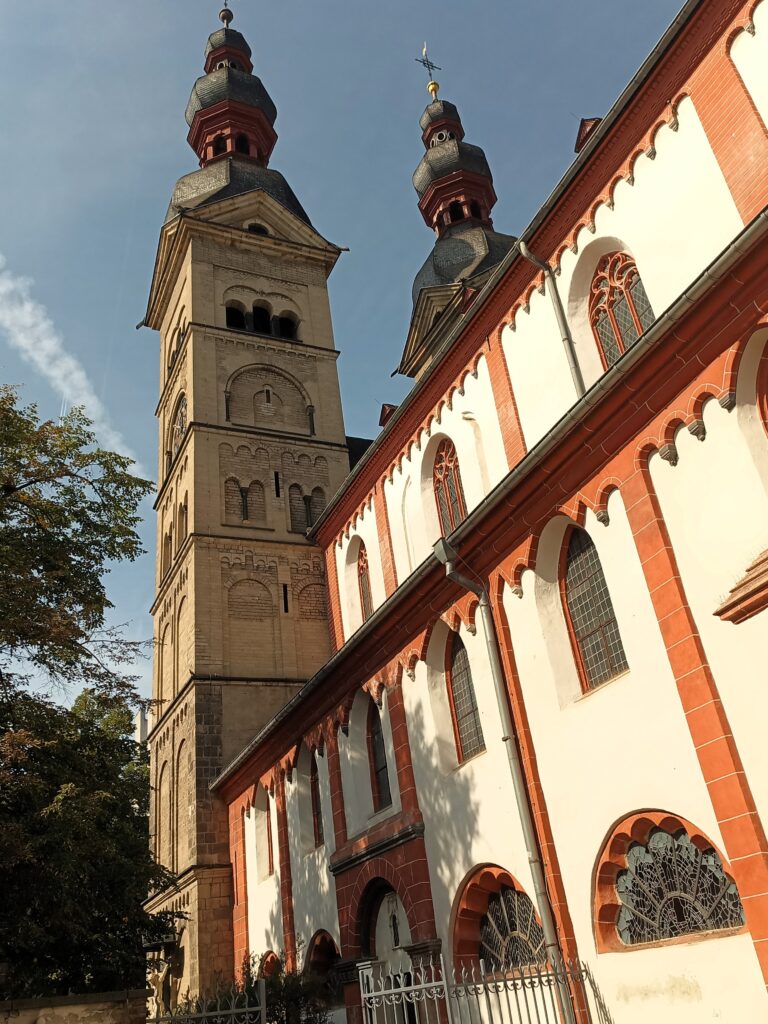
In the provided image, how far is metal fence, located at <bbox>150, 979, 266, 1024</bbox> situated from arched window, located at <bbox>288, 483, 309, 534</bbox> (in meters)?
13.4

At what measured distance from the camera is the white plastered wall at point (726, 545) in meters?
8.13

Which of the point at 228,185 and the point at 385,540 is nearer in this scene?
A: the point at 385,540

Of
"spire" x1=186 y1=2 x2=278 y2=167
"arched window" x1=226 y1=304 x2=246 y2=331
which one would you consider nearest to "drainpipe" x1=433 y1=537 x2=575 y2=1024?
"arched window" x1=226 y1=304 x2=246 y2=331

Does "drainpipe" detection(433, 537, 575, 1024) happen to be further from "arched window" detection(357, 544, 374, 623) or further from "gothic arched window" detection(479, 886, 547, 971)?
"arched window" detection(357, 544, 374, 623)

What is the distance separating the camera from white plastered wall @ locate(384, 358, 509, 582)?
46.9 ft

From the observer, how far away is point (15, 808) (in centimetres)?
1309

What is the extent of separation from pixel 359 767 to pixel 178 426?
52.7ft

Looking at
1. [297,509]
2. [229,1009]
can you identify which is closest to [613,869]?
[229,1009]

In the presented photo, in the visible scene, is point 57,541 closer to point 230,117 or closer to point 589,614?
point 589,614

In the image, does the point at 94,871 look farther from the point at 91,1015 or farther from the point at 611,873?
the point at 611,873

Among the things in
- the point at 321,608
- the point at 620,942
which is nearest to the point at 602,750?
the point at 620,942

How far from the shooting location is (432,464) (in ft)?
54.1

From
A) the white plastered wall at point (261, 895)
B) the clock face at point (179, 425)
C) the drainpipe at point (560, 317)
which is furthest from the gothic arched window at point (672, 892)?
the clock face at point (179, 425)

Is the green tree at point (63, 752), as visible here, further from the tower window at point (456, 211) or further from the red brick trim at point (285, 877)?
the tower window at point (456, 211)
